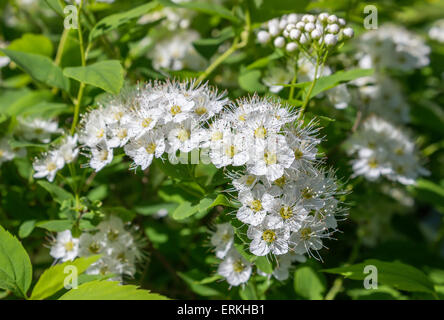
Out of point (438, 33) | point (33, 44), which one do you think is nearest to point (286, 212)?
point (33, 44)

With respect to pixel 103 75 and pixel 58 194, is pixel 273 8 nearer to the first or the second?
pixel 103 75

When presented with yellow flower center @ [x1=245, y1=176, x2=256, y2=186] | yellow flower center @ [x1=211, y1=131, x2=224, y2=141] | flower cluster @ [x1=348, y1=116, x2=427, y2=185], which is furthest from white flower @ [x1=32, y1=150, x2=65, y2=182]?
flower cluster @ [x1=348, y1=116, x2=427, y2=185]

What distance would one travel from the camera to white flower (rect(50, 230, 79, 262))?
156 cm

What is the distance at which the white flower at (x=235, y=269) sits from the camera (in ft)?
4.96

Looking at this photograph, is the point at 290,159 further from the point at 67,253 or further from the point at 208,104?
the point at 67,253

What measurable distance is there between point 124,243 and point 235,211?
0.56 metres

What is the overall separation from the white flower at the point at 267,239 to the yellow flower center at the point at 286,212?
4 centimetres

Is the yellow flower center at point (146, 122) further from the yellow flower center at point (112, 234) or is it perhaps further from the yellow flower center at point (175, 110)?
the yellow flower center at point (112, 234)

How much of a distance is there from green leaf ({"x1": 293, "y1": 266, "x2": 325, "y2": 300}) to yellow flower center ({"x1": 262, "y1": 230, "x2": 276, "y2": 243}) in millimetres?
568

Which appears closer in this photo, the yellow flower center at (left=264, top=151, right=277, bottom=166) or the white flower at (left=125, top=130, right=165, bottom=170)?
the yellow flower center at (left=264, top=151, right=277, bottom=166)

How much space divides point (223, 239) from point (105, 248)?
1.41ft

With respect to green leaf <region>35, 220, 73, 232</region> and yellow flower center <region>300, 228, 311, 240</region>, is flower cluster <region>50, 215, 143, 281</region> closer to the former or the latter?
green leaf <region>35, 220, 73, 232</region>

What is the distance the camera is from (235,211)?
50.7 inches
